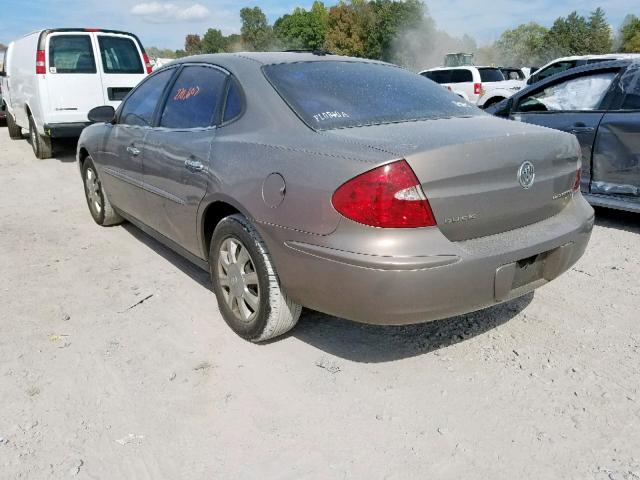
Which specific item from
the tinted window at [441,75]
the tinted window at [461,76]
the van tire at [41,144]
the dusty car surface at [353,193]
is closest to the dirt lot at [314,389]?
the dusty car surface at [353,193]

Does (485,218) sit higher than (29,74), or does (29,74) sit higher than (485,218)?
(29,74)

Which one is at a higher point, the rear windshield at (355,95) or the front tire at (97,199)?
the rear windshield at (355,95)

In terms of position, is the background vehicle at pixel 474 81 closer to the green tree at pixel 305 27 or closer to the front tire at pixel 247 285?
the front tire at pixel 247 285

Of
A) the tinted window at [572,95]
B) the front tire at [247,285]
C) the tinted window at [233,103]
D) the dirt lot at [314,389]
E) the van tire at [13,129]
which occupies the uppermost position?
the tinted window at [233,103]

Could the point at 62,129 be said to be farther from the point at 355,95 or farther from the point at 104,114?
the point at 355,95

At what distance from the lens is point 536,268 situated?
2779 millimetres

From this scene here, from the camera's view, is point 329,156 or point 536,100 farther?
point 536,100

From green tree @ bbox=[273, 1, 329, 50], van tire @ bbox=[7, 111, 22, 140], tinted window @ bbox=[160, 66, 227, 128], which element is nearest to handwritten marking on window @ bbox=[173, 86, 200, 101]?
tinted window @ bbox=[160, 66, 227, 128]

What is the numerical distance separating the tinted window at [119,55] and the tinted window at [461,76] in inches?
428

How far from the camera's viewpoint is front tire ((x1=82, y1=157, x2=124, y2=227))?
5.29m

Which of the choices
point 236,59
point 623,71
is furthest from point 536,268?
point 623,71

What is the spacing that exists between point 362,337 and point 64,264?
267 cm

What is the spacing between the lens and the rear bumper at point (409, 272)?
2400 mm

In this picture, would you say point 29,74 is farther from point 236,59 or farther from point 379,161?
point 379,161
